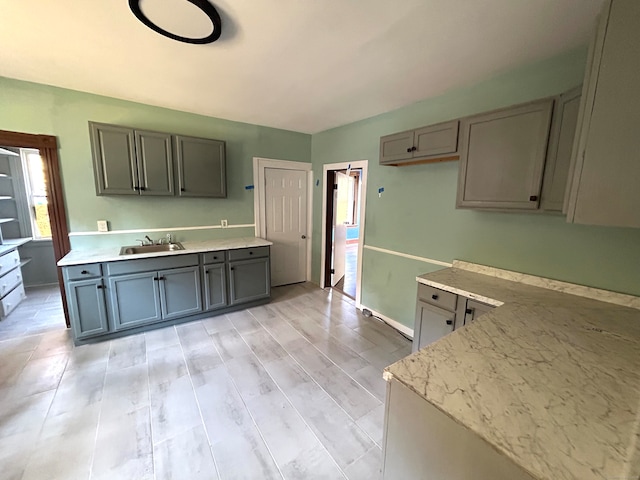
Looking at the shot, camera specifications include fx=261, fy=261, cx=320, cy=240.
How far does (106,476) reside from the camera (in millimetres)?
1392

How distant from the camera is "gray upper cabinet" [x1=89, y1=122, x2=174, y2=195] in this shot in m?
2.62

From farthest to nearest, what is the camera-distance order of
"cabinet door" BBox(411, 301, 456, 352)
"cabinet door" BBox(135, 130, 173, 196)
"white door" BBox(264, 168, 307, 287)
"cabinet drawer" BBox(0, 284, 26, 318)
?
1. "white door" BBox(264, 168, 307, 287)
2. "cabinet drawer" BBox(0, 284, 26, 318)
3. "cabinet door" BBox(135, 130, 173, 196)
4. "cabinet door" BBox(411, 301, 456, 352)

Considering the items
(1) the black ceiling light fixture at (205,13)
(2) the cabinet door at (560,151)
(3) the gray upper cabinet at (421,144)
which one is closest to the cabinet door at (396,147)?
(3) the gray upper cabinet at (421,144)

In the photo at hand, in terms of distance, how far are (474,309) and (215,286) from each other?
2.69 metres

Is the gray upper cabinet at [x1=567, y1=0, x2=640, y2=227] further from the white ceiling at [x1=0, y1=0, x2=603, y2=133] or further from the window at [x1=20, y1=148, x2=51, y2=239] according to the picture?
the window at [x1=20, y1=148, x2=51, y2=239]

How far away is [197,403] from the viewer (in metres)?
1.89

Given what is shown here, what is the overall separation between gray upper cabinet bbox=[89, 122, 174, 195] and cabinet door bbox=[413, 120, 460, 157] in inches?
104

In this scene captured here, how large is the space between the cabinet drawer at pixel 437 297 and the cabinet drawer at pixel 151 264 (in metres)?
2.42

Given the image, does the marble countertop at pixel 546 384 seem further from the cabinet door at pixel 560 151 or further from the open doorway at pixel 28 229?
the open doorway at pixel 28 229

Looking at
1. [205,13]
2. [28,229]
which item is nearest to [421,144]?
[205,13]

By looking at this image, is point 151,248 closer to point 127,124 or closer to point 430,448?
point 127,124

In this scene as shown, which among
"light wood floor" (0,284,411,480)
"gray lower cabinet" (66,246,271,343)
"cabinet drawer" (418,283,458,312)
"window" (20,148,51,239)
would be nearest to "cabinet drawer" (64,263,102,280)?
"gray lower cabinet" (66,246,271,343)

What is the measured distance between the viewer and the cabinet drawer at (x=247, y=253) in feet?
10.6

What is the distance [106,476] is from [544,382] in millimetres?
2120
